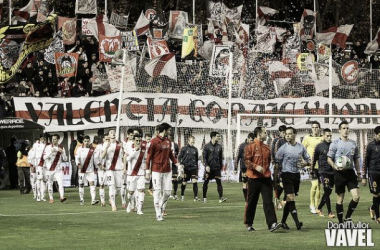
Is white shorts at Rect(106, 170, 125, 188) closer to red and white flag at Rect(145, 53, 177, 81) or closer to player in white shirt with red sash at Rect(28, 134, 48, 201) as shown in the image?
player in white shirt with red sash at Rect(28, 134, 48, 201)

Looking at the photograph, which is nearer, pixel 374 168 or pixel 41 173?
pixel 374 168

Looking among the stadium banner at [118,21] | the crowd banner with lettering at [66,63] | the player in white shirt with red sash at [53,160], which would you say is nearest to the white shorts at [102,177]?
the player in white shirt with red sash at [53,160]

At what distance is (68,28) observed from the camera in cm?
4659

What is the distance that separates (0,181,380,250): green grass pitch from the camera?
2028 centimetres

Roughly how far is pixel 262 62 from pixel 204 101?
3163 millimetres

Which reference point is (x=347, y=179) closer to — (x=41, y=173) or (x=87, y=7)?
(x=41, y=173)

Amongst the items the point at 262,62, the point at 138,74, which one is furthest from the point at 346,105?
the point at 138,74

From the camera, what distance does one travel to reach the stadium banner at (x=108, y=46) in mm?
45594

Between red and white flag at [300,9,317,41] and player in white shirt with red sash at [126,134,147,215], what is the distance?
24608 millimetres

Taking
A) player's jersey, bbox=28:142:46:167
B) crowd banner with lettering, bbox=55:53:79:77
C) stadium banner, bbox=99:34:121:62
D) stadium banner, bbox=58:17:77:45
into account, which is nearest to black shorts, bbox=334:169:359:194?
player's jersey, bbox=28:142:46:167

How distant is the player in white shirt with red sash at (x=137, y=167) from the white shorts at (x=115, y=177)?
2.30 metres

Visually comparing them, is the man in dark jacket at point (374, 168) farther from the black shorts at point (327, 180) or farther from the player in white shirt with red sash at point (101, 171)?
the player in white shirt with red sash at point (101, 171)

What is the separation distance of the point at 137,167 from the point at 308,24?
2562 centimetres

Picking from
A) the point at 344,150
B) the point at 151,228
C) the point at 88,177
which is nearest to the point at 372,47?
the point at 88,177
